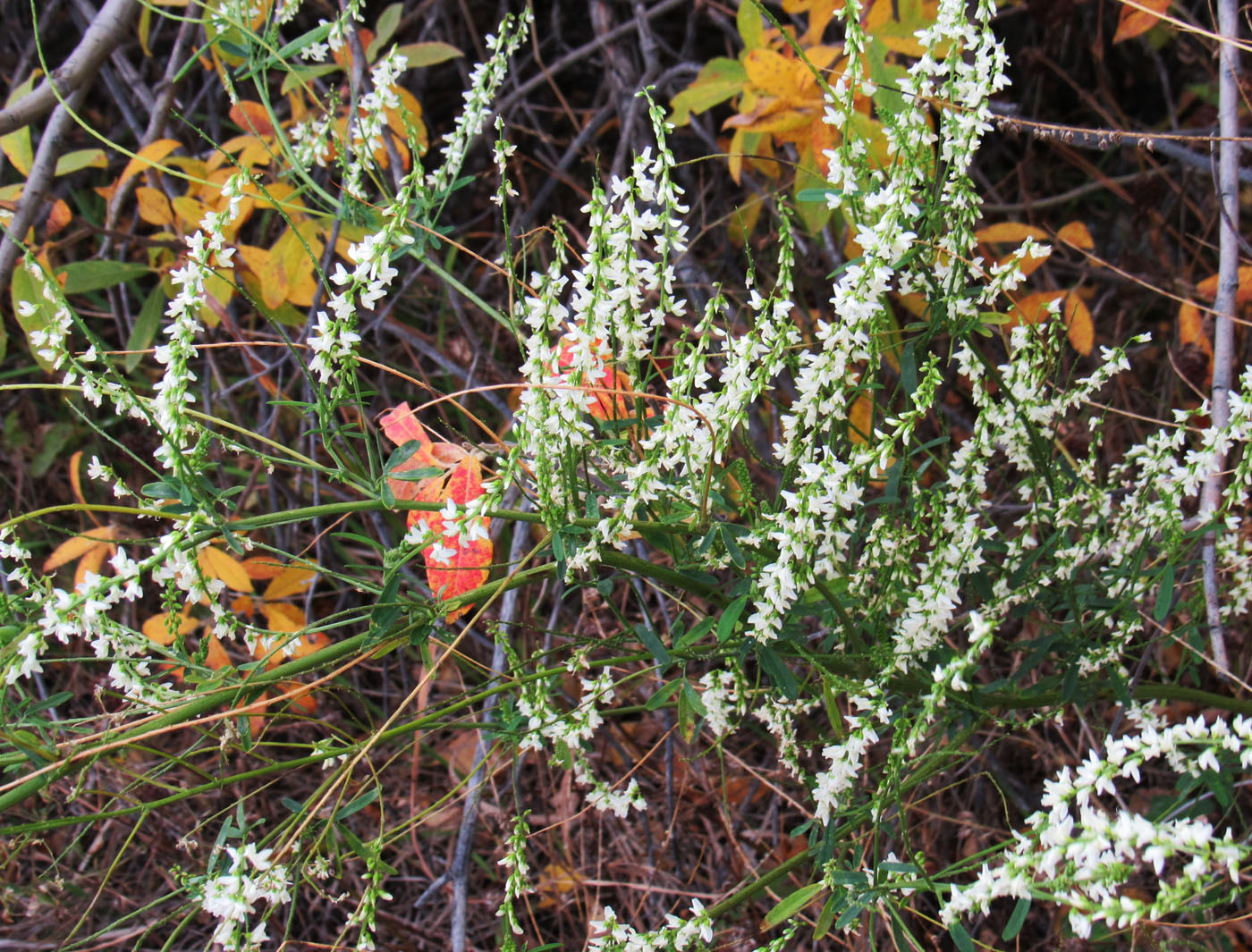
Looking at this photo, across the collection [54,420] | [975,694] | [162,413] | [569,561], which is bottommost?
[54,420]

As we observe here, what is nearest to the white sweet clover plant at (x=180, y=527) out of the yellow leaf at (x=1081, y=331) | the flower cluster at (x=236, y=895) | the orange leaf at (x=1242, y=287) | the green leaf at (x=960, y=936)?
the flower cluster at (x=236, y=895)

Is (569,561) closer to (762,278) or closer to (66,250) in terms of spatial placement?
(762,278)

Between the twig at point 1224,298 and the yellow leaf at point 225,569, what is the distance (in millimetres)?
1811

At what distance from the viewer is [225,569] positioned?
209 cm

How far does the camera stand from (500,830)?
2.36 metres

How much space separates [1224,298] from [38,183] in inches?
96.0

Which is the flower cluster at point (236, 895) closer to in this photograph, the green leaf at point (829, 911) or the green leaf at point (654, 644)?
the green leaf at point (654, 644)

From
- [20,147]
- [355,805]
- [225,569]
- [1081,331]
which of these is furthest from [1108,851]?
[20,147]

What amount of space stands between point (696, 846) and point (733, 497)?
1.07 m

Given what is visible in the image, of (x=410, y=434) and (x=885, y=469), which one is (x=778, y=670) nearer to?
(x=885, y=469)

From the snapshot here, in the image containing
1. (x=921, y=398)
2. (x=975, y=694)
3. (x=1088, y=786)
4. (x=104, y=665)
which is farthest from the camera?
(x=104, y=665)

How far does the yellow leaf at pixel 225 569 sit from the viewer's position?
207cm

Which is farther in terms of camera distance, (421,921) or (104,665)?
A: (104,665)

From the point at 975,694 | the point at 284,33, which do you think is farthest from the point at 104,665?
the point at 975,694
